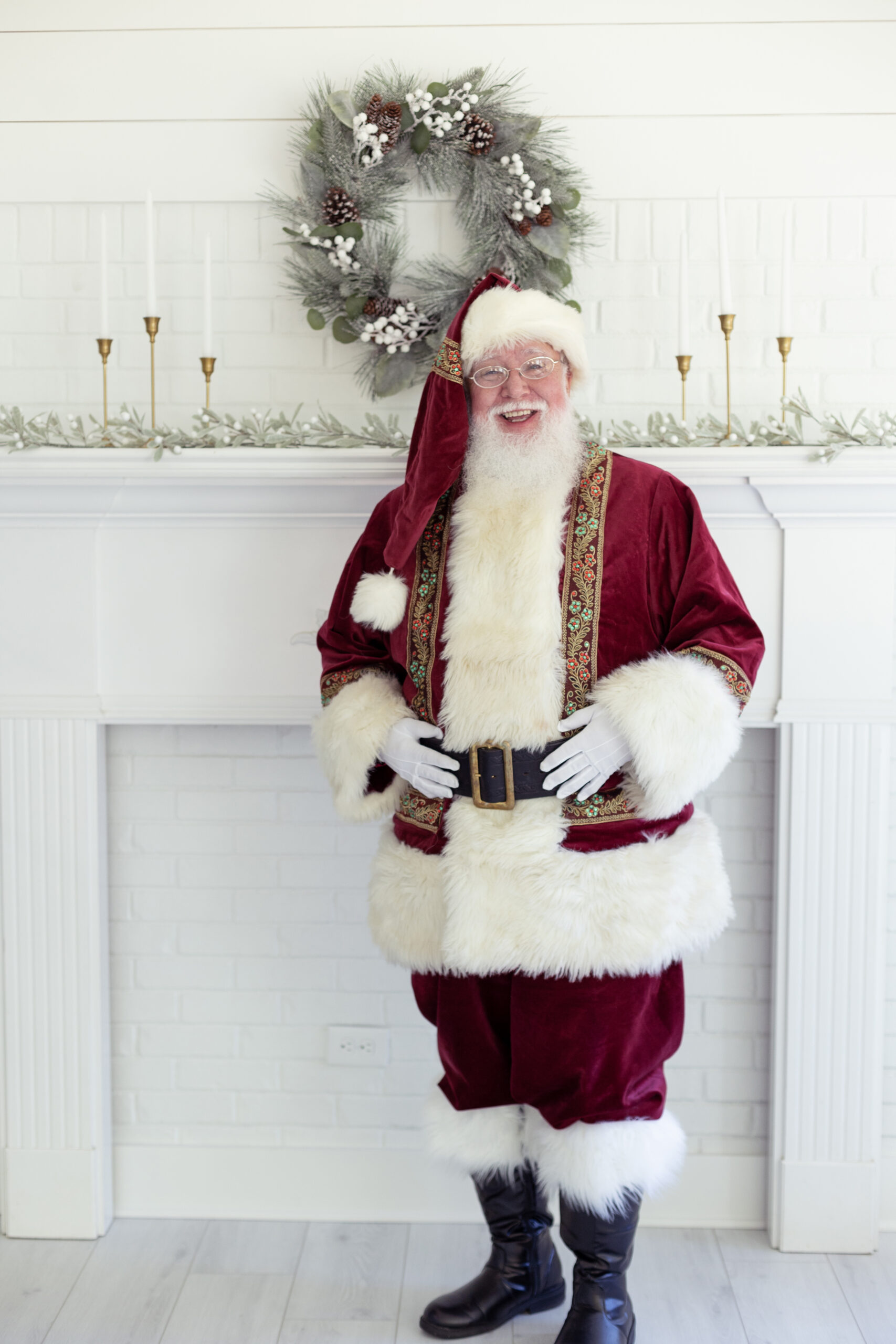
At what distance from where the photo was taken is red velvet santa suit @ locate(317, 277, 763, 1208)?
1.69 metres

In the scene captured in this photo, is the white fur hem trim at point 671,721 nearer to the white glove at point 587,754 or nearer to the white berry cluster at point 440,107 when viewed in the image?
the white glove at point 587,754

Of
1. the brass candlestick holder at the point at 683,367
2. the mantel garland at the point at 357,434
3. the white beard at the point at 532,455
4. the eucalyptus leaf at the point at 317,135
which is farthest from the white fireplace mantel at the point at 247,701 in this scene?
the eucalyptus leaf at the point at 317,135

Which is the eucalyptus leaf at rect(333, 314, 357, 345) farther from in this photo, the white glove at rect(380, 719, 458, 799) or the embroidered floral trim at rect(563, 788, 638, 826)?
the embroidered floral trim at rect(563, 788, 638, 826)

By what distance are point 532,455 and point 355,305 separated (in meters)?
0.60

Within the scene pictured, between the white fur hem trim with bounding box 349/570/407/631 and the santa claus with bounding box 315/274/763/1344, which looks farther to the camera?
the white fur hem trim with bounding box 349/570/407/631

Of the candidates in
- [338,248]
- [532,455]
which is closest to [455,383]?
[532,455]

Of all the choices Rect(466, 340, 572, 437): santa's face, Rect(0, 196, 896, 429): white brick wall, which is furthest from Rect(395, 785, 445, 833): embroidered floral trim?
Rect(0, 196, 896, 429): white brick wall

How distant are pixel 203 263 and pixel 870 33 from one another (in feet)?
4.31

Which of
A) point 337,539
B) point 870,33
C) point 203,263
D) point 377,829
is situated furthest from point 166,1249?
point 870,33

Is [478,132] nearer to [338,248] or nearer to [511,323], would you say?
[338,248]

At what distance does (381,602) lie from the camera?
5.91 feet

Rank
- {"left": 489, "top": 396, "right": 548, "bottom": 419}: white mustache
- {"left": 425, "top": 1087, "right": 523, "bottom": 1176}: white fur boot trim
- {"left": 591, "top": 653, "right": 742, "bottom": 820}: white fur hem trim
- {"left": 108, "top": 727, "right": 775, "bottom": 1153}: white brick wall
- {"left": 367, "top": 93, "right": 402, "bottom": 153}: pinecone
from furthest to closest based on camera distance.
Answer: {"left": 108, "top": 727, "right": 775, "bottom": 1153}: white brick wall
{"left": 367, "top": 93, "right": 402, "bottom": 153}: pinecone
{"left": 425, "top": 1087, "right": 523, "bottom": 1176}: white fur boot trim
{"left": 489, "top": 396, "right": 548, "bottom": 419}: white mustache
{"left": 591, "top": 653, "right": 742, "bottom": 820}: white fur hem trim

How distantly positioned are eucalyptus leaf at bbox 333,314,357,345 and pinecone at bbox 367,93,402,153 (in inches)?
12.5

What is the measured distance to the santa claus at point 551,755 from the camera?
5.56 feet
